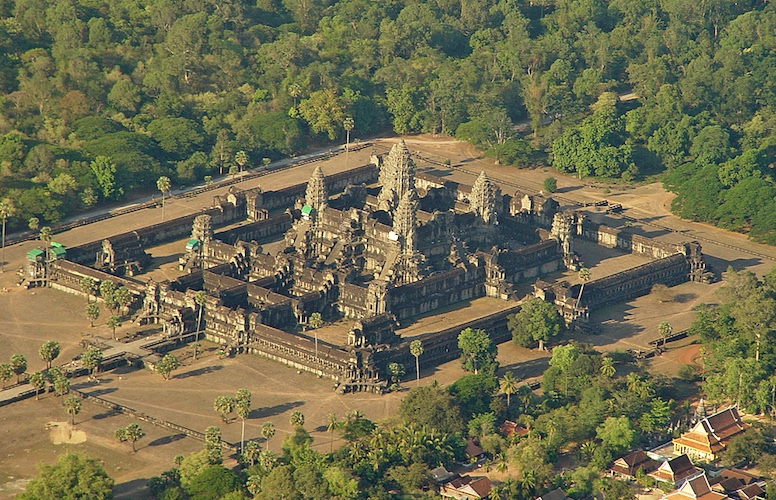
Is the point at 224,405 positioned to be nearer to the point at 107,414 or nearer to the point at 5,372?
the point at 107,414

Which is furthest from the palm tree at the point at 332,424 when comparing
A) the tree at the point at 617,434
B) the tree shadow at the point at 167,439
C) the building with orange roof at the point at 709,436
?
the building with orange roof at the point at 709,436

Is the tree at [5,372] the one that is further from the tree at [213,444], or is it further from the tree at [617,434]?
the tree at [617,434]

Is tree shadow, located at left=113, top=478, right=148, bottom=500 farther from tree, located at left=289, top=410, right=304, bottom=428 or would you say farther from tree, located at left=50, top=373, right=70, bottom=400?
tree, located at left=50, top=373, right=70, bottom=400

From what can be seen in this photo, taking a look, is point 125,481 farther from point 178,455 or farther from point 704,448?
point 704,448

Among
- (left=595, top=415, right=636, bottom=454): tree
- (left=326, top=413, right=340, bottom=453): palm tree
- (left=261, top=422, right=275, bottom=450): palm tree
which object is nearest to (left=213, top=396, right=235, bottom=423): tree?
(left=261, top=422, right=275, bottom=450): palm tree

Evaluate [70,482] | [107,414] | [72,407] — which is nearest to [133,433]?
[72,407]
